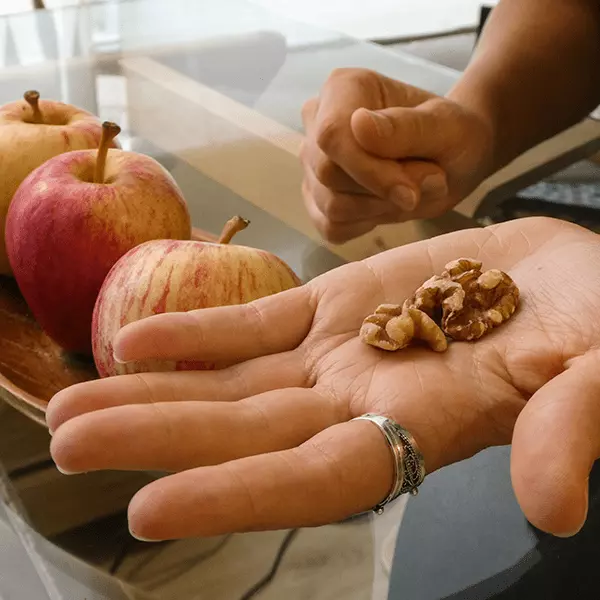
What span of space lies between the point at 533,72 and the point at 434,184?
1.18ft

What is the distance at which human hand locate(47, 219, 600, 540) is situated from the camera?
0.43 m

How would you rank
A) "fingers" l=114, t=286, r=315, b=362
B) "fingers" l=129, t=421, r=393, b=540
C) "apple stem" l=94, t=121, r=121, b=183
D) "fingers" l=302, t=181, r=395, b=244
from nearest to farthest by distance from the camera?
1. "fingers" l=129, t=421, r=393, b=540
2. "fingers" l=114, t=286, r=315, b=362
3. "apple stem" l=94, t=121, r=121, b=183
4. "fingers" l=302, t=181, r=395, b=244

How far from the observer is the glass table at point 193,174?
575mm

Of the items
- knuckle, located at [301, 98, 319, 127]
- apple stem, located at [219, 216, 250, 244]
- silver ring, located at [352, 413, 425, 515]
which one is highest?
knuckle, located at [301, 98, 319, 127]

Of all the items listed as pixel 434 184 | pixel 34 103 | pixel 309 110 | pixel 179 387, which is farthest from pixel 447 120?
pixel 179 387

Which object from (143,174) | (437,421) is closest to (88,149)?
(143,174)

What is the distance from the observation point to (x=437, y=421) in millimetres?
533

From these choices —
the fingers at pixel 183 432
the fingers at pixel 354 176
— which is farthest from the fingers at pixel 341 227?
the fingers at pixel 183 432

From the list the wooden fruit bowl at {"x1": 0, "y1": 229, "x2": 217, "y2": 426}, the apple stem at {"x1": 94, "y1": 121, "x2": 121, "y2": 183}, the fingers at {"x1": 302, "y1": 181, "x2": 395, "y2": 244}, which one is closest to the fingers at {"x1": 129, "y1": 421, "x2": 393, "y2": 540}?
the wooden fruit bowl at {"x1": 0, "y1": 229, "x2": 217, "y2": 426}

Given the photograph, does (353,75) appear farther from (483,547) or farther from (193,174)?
(483,547)

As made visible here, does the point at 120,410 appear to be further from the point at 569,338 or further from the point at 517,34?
the point at 517,34

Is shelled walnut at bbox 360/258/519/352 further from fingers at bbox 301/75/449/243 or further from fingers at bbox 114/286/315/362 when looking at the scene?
fingers at bbox 301/75/449/243

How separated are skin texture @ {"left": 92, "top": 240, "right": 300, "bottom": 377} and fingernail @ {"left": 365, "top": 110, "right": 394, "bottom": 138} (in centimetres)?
27

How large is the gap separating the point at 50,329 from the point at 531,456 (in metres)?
0.50
